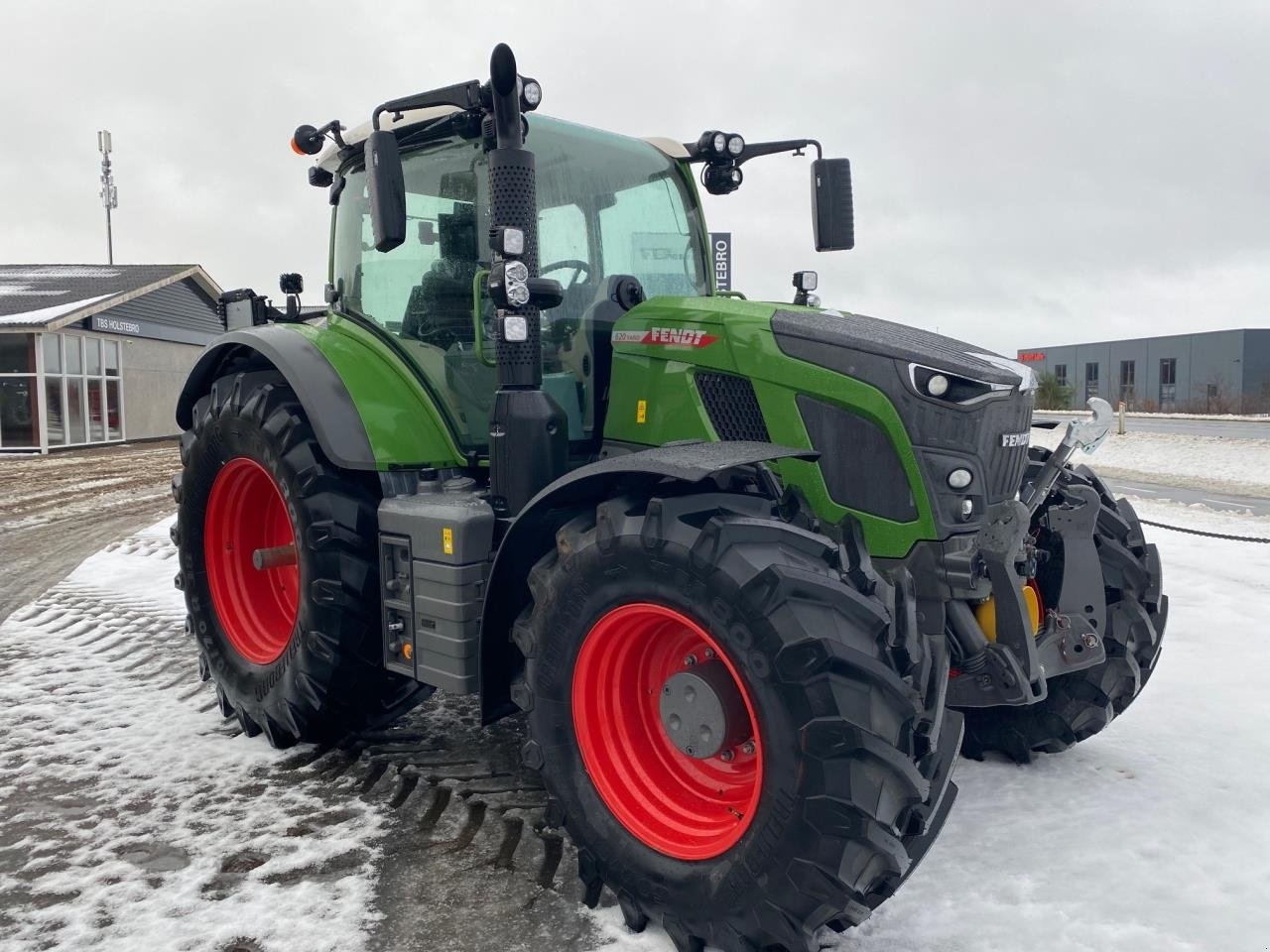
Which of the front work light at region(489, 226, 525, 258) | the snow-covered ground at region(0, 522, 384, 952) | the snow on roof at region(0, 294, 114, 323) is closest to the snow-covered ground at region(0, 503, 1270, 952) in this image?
the snow-covered ground at region(0, 522, 384, 952)

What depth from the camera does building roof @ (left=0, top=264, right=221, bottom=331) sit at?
20547 millimetres

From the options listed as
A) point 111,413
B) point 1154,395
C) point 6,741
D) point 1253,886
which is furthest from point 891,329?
point 1154,395

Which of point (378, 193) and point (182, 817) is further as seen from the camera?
point (182, 817)

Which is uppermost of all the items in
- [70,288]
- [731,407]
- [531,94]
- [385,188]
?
[70,288]

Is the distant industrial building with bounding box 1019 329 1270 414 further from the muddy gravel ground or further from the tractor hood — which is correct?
the tractor hood

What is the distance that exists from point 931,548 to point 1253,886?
1281mm

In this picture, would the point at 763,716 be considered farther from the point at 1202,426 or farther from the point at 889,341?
the point at 1202,426

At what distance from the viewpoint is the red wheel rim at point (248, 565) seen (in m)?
4.36

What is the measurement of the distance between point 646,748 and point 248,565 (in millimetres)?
2378

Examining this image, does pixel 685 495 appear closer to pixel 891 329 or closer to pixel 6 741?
pixel 891 329

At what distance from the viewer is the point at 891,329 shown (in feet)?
10.6

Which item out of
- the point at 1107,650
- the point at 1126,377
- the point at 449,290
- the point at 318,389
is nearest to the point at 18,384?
the point at 318,389

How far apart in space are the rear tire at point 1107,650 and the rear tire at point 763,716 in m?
0.97

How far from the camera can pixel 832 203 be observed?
12.8 ft
